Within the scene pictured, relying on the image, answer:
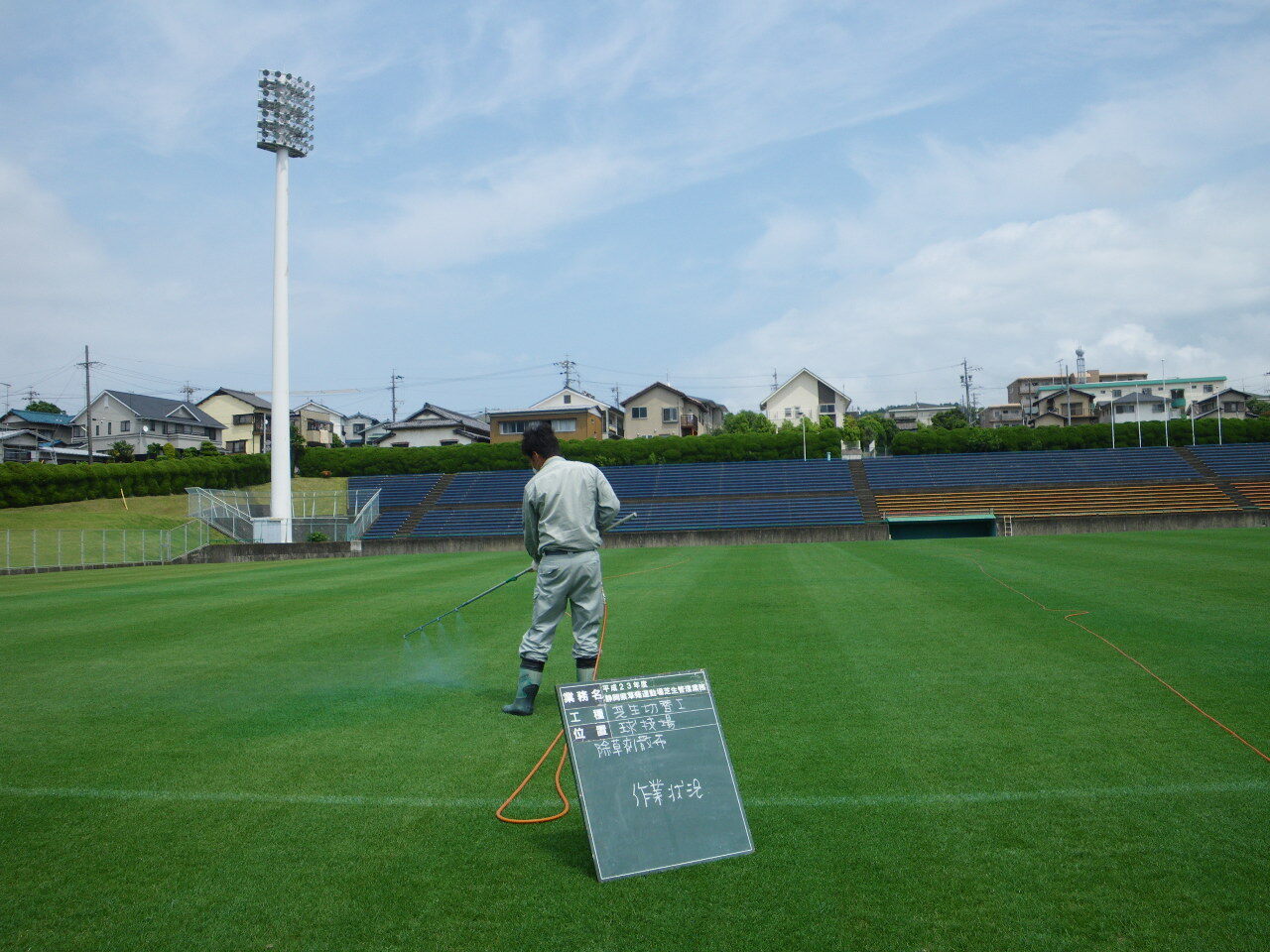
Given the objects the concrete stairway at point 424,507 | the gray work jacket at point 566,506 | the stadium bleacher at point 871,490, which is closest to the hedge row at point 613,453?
the concrete stairway at point 424,507

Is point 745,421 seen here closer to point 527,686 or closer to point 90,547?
point 90,547

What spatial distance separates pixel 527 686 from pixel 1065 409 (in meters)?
91.5

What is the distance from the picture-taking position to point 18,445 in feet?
229

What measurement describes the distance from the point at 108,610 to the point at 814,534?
86.3 feet

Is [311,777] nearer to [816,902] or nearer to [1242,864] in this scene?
[816,902]

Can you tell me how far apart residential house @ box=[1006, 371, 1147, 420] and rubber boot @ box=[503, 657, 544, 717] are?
99.5m

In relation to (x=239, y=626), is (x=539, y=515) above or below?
above

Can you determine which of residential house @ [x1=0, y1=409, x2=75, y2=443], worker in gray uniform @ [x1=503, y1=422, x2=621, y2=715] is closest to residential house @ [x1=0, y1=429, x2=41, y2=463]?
residential house @ [x1=0, y1=409, x2=75, y2=443]

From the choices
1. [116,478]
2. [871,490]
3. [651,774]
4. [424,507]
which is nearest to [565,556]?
[651,774]

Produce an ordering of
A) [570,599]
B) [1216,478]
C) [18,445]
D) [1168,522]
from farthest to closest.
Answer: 1. [18,445]
2. [1216,478]
3. [1168,522]
4. [570,599]

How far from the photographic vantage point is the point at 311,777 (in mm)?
4414

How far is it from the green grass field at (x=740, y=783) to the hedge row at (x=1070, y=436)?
5292cm

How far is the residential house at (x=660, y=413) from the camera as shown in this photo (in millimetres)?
76250

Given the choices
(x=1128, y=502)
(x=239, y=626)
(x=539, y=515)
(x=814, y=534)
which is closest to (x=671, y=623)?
(x=539, y=515)
